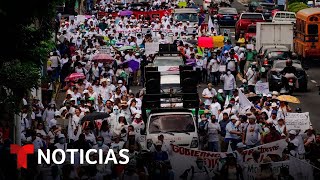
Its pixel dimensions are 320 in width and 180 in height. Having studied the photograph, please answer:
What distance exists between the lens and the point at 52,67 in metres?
42.5

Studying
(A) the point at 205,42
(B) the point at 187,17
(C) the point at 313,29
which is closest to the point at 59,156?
(A) the point at 205,42

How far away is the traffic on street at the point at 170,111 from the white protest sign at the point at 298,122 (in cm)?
2

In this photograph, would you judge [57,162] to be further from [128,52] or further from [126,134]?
[128,52]

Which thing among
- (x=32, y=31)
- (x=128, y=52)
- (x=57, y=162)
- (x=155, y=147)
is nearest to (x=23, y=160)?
(x=57, y=162)

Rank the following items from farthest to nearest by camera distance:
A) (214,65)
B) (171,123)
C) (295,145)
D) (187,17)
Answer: (187,17) < (214,65) < (171,123) < (295,145)

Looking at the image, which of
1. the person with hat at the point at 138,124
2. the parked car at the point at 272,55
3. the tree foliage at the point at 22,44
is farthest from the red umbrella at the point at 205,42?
the tree foliage at the point at 22,44

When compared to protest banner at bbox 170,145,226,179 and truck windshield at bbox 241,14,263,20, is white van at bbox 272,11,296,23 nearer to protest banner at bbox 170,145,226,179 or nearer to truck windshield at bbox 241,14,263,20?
truck windshield at bbox 241,14,263,20

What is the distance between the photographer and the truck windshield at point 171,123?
94.9 feet

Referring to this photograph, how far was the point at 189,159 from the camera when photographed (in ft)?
80.9

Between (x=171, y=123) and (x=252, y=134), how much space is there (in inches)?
80.7

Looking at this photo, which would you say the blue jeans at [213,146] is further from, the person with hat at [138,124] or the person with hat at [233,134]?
the person with hat at [138,124]

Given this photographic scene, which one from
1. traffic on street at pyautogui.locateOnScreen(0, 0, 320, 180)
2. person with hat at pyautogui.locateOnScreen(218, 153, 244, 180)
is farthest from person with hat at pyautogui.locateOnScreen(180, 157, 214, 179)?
person with hat at pyautogui.locateOnScreen(218, 153, 244, 180)

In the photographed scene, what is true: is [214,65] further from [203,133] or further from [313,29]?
[203,133]

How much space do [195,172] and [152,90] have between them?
7.59m
